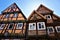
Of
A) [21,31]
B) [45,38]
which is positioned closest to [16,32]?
[21,31]

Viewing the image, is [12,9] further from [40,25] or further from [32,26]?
[40,25]

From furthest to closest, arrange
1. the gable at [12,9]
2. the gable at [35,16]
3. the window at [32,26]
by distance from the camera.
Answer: the gable at [12,9], the gable at [35,16], the window at [32,26]

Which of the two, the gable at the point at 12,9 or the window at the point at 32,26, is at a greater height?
the gable at the point at 12,9

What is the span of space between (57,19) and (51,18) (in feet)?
2.92

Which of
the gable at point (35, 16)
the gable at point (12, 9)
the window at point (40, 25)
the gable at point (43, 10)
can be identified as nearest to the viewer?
the window at point (40, 25)

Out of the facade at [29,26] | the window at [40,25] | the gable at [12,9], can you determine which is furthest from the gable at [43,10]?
the gable at [12,9]

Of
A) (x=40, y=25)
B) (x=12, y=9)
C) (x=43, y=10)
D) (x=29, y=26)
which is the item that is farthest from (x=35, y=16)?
(x=12, y=9)

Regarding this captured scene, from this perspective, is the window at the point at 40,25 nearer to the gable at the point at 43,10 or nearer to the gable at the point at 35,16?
the gable at the point at 35,16

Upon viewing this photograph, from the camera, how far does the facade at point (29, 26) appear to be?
39.6 feet

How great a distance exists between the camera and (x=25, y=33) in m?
12.4

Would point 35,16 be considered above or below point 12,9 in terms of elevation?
below

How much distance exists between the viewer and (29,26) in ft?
42.7

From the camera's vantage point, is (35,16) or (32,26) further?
(35,16)

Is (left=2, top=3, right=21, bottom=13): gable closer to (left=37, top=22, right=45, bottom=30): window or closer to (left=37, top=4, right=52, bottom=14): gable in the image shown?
(left=37, top=4, right=52, bottom=14): gable
